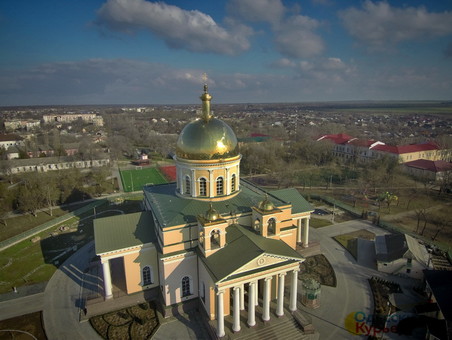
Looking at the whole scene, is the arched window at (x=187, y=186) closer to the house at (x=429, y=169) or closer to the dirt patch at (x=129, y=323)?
the dirt patch at (x=129, y=323)

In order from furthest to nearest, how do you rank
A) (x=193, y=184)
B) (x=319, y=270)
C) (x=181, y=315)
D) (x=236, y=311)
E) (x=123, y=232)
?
(x=319, y=270)
(x=193, y=184)
(x=123, y=232)
(x=181, y=315)
(x=236, y=311)

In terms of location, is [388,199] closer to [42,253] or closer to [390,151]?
[390,151]

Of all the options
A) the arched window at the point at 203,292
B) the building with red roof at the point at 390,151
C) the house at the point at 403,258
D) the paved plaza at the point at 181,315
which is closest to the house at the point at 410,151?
the building with red roof at the point at 390,151

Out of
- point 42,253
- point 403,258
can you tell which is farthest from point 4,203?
point 403,258

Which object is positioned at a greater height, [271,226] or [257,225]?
[257,225]

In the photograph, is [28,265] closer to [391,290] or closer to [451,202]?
[391,290]

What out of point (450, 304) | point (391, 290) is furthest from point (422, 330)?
point (391, 290)
